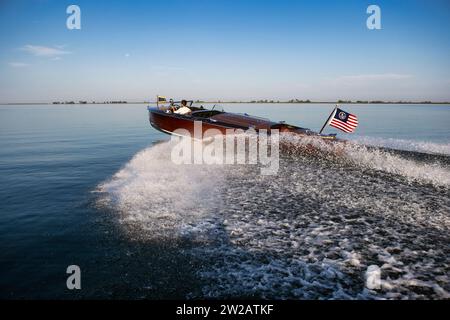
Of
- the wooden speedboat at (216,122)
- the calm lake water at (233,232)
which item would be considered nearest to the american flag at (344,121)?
the wooden speedboat at (216,122)

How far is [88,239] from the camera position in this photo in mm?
5539

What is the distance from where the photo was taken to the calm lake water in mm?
4121

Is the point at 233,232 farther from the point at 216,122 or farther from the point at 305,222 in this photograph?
the point at 216,122

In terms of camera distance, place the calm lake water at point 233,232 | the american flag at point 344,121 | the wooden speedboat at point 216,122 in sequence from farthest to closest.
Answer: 1. the wooden speedboat at point 216,122
2. the american flag at point 344,121
3. the calm lake water at point 233,232

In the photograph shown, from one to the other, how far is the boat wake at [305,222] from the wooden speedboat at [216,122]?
14.8 ft

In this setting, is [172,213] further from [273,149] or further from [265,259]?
[273,149]

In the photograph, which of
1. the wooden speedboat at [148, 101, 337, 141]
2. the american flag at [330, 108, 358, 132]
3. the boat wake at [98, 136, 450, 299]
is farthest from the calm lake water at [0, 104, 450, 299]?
the wooden speedboat at [148, 101, 337, 141]

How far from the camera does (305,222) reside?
625cm

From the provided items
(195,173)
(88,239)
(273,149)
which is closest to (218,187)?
(195,173)

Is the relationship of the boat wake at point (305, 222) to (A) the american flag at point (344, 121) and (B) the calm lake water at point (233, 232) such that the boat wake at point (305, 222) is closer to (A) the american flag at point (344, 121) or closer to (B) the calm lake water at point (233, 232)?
(B) the calm lake water at point (233, 232)

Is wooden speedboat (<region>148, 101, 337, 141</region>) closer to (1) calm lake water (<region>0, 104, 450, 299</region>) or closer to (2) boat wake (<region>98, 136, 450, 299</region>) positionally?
(2) boat wake (<region>98, 136, 450, 299</region>)

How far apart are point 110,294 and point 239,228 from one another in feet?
9.53

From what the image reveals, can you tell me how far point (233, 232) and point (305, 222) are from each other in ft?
5.64

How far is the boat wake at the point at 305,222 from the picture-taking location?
4.15m
